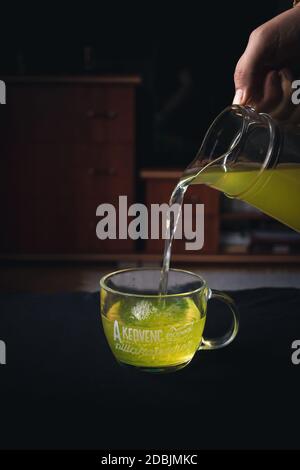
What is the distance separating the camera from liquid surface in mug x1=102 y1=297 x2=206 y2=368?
2.01ft

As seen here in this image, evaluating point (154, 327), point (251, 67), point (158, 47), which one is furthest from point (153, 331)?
point (158, 47)

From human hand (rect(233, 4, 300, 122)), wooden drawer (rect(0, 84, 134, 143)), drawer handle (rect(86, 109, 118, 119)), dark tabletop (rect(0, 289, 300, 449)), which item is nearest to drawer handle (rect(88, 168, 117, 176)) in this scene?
wooden drawer (rect(0, 84, 134, 143))

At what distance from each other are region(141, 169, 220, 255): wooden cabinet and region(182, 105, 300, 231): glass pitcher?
1.96m

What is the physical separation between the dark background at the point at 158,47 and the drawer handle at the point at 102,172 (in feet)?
1.10

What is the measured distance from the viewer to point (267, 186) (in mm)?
693

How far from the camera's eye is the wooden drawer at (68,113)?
2.61 m

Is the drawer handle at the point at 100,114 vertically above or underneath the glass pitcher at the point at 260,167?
above

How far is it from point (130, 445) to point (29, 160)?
7.56 feet

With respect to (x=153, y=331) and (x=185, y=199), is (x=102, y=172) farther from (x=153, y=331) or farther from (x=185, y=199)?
(x=153, y=331)

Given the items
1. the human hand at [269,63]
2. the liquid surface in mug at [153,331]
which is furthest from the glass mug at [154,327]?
the human hand at [269,63]

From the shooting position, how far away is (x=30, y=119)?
8.68ft

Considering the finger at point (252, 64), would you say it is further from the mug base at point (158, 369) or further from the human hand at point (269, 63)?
the mug base at point (158, 369)

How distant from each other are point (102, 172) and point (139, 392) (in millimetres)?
2168

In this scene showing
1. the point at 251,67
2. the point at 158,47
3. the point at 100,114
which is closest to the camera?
the point at 251,67
